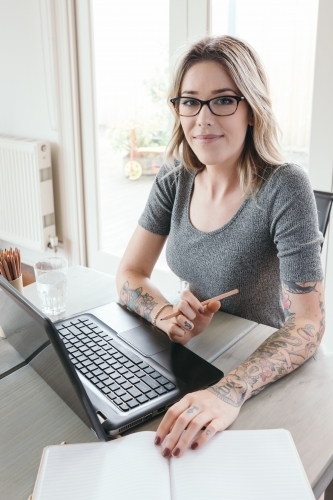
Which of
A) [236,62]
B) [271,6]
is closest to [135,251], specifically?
[236,62]

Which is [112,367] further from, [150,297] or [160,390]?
[150,297]

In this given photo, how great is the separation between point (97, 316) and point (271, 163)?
0.55m

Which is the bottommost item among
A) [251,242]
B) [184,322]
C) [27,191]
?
[27,191]

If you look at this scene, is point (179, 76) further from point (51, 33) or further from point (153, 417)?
point (51, 33)

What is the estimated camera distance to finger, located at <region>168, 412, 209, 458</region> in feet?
2.51

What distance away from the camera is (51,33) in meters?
2.69

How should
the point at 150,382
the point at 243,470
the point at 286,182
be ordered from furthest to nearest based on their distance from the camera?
the point at 286,182 < the point at 150,382 < the point at 243,470

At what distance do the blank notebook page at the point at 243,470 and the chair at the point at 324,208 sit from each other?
2.02 ft

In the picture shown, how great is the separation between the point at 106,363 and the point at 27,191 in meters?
2.11

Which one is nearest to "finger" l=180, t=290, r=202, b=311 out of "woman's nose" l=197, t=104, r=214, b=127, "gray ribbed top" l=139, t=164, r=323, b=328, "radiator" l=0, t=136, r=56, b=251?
"gray ribbed top" l=139, t=164, r=323, b=328

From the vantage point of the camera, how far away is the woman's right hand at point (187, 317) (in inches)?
42.9

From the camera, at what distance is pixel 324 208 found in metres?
1.30

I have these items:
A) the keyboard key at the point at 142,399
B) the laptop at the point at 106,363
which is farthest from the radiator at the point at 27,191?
the keyboard key at the point at 142,399

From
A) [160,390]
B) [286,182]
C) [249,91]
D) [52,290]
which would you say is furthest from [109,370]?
[249,91]
